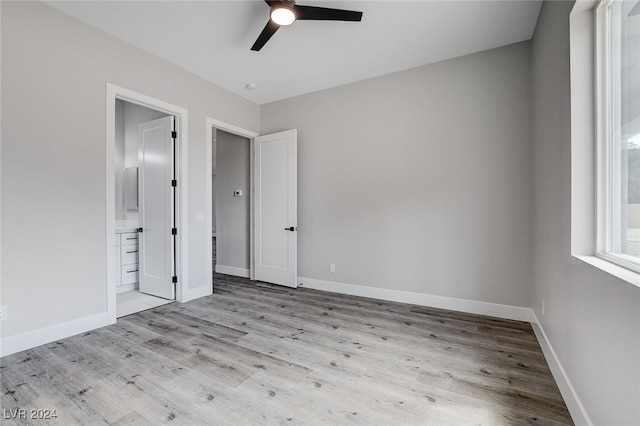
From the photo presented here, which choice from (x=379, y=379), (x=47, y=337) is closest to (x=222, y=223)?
(x=47, y=337)

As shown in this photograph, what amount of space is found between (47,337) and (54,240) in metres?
0.85

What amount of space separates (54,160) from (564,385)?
4254 millimetres

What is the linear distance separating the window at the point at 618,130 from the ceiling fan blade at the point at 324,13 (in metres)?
1.50

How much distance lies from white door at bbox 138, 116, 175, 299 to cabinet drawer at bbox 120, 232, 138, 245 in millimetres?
263

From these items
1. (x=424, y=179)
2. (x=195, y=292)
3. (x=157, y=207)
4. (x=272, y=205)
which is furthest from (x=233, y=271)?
(x=424, y=179)

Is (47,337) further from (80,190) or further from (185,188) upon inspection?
(185,188)

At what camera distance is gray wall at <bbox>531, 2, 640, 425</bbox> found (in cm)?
112

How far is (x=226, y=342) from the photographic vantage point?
8.46ft

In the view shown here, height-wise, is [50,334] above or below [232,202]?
below

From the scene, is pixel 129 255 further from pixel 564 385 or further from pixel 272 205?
pixel 564 385

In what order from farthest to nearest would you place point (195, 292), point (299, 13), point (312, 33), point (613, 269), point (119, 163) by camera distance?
point (119, 163) < point (195, 292) < point (312, 33) < point (299, 13) < point (613, 269)

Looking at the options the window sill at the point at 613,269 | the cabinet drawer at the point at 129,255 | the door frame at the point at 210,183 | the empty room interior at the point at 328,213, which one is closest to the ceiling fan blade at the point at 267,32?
the empty room interior at the point at 328,213

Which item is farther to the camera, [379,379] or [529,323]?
[529,323]

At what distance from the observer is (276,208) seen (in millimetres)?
4480
